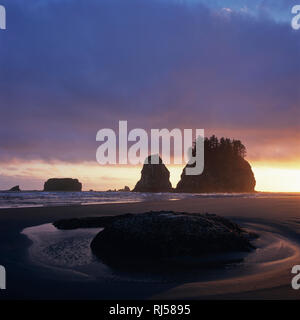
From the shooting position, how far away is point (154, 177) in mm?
101688

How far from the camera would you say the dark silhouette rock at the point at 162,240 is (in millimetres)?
5957

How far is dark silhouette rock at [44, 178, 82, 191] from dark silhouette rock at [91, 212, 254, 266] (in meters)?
91.9

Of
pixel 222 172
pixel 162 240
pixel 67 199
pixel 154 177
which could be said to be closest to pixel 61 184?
pixel 154 177

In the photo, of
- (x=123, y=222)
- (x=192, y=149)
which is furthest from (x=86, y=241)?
(x=192, y=149)

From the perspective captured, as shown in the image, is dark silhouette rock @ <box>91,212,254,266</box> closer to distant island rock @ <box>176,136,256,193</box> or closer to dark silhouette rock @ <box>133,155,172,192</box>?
distant island rock @ <box>176,136,256,193</box>

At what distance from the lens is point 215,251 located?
614 cm

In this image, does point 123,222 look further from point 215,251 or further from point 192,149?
point 192,149

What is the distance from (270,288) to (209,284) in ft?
2.84

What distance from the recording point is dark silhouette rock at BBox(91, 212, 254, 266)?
19.5 ft
